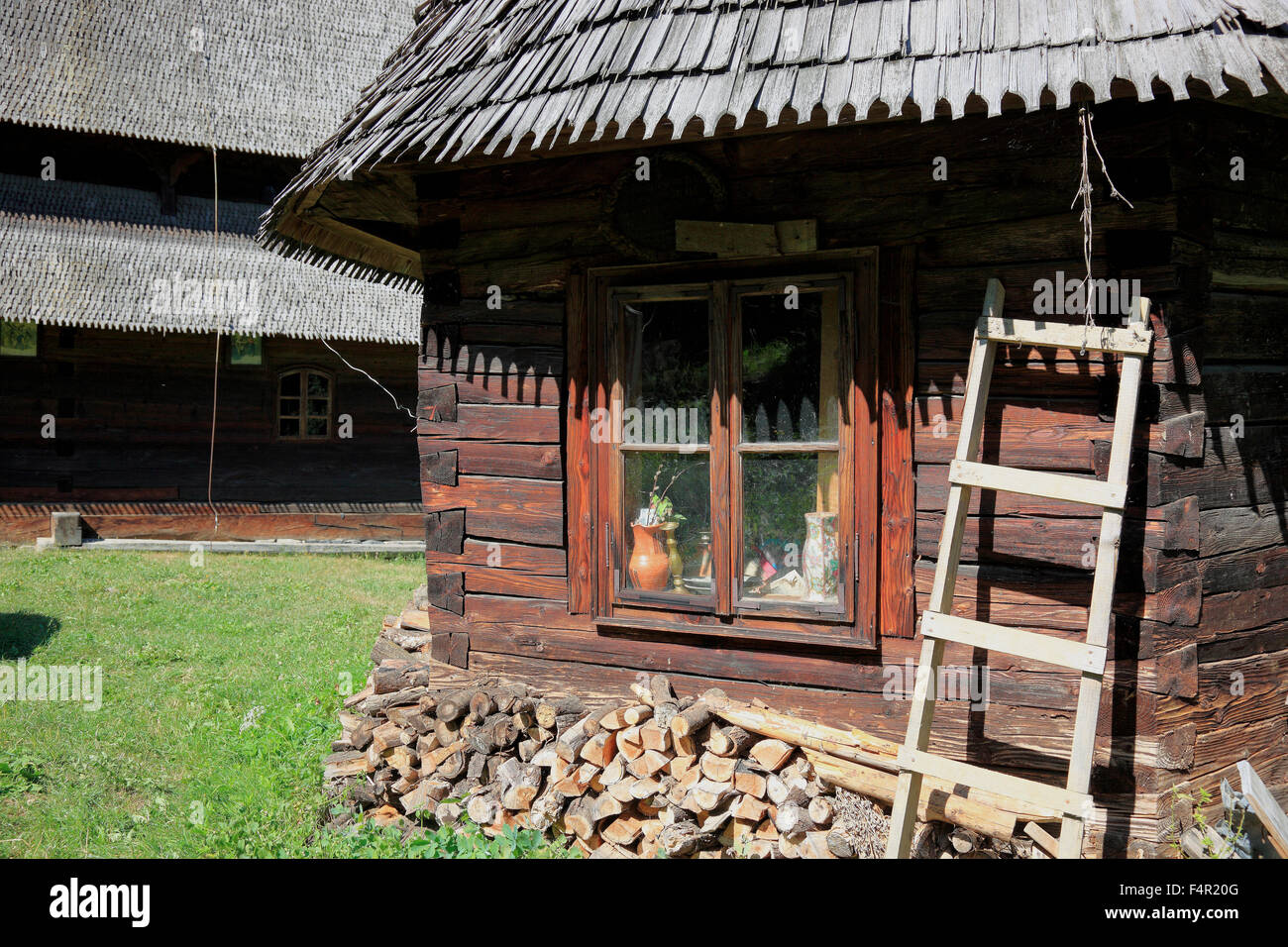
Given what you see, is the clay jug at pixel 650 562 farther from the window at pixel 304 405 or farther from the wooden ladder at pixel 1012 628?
the window at pixel 304 405

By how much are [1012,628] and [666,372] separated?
1.88 meters

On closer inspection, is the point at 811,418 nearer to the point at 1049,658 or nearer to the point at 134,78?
the point at 1049,658

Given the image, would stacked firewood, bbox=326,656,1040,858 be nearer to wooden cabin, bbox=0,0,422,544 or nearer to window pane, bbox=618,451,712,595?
window pane, bbox=618,451,712,595

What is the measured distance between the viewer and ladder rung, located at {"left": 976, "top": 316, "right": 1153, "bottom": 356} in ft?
12.0

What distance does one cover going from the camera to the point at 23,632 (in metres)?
8.22

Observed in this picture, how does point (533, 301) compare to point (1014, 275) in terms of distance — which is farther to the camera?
point (533, 301)

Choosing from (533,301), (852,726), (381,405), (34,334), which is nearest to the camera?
(852,726)

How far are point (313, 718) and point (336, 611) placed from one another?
4073 millimetres

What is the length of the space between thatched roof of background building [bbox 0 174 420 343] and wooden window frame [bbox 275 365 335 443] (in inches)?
45.1

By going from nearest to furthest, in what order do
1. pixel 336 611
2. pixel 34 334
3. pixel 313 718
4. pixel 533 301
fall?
1. pixel 533 301
2. pixel 313 718
3. pixel 336 611
4. pixel 34 334

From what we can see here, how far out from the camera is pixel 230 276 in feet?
46.3

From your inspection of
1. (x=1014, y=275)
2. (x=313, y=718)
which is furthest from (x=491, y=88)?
(x=313, y=718)

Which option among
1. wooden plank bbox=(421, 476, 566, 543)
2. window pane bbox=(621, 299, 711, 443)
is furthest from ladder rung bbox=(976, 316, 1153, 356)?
wooden plank bbox=(421, 476, 566, 543)

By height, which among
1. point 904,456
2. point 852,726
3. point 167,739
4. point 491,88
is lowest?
point 167,739
